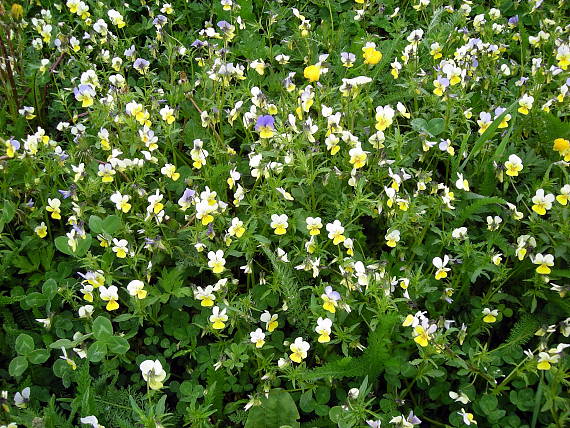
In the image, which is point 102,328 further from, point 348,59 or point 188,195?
point 348,59

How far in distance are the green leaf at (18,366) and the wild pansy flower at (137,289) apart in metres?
0.49

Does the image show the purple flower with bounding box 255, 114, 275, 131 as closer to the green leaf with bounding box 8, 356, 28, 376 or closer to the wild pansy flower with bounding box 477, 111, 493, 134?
the wild pansy flower with bounding box 477, 111, 493, 134

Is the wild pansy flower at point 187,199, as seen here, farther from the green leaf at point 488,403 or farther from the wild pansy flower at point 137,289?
the green leaf at point 488,403

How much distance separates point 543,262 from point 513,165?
20.2 inches

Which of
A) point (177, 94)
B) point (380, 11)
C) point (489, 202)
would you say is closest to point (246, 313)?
point (489, 202)

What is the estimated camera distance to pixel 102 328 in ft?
7.94

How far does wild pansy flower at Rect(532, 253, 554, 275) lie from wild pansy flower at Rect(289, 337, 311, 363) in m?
0.97

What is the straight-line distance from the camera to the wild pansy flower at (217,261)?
2520mm

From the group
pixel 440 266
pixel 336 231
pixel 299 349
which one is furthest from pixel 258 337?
pixel 440 266

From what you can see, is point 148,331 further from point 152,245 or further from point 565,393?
point 565,393

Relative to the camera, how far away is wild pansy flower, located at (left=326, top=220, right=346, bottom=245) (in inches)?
99.5

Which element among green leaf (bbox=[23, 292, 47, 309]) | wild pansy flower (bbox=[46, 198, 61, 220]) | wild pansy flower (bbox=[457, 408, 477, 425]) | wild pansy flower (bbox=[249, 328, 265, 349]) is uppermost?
wild pansy flower (bbox=[46, 198, 61, 220])

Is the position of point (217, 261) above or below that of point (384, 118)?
below

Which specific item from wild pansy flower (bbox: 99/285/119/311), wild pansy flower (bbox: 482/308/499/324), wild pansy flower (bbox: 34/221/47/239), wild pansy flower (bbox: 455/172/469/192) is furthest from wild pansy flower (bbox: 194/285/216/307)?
wild pansy flower (bbox: 455/172/469/192)
